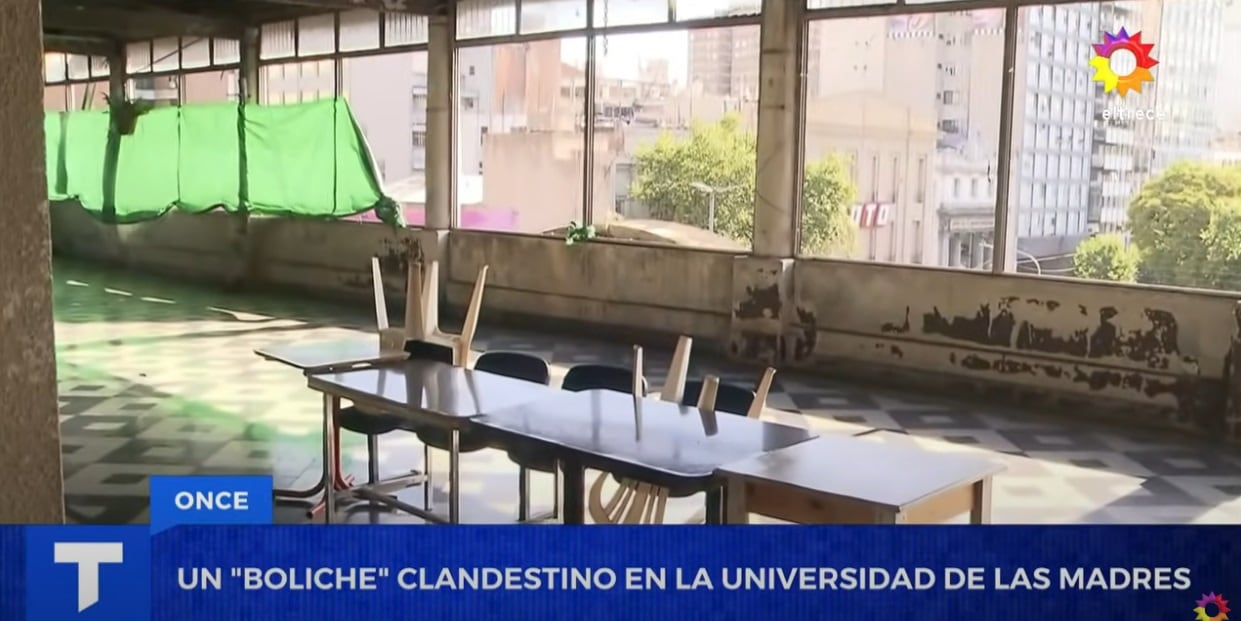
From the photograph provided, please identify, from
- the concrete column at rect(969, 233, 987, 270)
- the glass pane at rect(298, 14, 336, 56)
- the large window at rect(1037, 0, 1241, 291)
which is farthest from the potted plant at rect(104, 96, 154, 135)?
the large window at rect(1037, 0, 1241, 291)

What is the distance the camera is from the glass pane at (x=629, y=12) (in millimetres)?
7016

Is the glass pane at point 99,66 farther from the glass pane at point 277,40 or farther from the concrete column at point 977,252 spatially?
the concrete column at point 977,252

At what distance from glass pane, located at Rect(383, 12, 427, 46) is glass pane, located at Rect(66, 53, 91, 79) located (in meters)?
4.58

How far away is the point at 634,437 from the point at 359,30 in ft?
22.6

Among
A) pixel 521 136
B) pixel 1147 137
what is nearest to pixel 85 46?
pixel 521 136

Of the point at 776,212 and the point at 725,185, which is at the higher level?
the point at 725,185

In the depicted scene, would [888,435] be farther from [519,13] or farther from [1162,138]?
[519,13]

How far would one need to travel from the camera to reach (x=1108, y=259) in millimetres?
5387

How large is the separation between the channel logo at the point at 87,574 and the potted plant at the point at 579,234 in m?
5.67

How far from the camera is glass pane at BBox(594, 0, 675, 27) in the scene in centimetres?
702

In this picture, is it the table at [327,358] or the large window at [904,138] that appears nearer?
the table at [327,358]

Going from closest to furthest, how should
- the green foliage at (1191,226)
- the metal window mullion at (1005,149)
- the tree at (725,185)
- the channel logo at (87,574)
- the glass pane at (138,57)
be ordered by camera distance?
the channel logo at (87,574) → the green foliage at (1191,226) → the metal window mullion at (1005,149) → the tree at (725,185) → the glass pane at (138,57)

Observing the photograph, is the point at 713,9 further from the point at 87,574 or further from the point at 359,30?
the point at 87,574

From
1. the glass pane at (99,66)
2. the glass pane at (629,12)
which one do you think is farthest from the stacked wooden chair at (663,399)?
the glass pane at (99,66)
